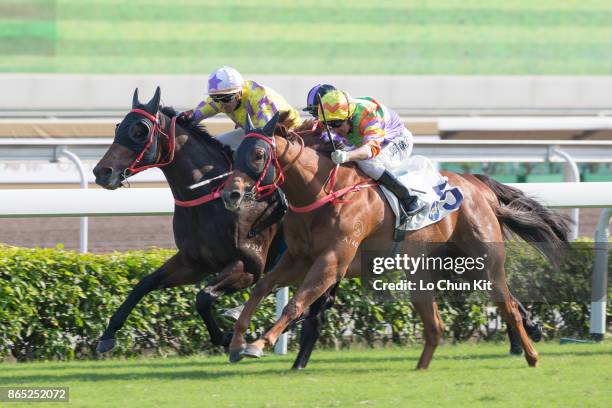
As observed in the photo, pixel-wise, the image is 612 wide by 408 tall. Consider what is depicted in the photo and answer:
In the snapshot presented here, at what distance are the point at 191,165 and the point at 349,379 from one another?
4.58 ft

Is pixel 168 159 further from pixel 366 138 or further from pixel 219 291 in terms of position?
pixel 366 138

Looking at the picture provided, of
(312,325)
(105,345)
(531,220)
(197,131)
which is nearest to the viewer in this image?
(105,345)

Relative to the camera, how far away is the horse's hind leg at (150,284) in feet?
17.4

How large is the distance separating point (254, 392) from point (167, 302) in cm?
126

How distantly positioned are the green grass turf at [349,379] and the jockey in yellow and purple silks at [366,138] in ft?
2.89

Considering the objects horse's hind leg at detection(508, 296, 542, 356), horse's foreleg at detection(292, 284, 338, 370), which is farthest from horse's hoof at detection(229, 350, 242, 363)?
horse's hind leg at detection(508, 296, 542, 356)

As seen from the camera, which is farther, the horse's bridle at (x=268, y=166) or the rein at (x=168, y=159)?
the rein at (x=168, y=159)

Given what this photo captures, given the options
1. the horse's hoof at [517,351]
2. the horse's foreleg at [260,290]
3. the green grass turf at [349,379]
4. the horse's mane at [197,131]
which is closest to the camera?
the green grass turf at [349,379]

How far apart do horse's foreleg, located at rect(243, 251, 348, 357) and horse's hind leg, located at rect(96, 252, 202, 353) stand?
0.73 m

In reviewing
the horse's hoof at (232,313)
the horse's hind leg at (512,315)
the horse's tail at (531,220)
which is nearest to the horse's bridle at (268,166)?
the horse's hoof at (232,313)

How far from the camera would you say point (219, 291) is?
5.38 metres

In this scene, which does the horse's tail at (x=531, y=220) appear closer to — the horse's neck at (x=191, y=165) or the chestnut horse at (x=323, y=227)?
the chestnut horse at (x=323, y=227)

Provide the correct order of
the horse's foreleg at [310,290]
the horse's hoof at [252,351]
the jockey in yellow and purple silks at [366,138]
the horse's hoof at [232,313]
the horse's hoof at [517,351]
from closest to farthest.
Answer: the horse's hoof at [252,351] → the horse's foreleg at [310,290] → the jockey in yellow and purple silks at [366,138] → the horse's hoof at [232,313] → the horse's hoof at [517,351]

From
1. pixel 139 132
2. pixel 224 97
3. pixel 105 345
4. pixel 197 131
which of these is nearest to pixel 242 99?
pixel 224 97
